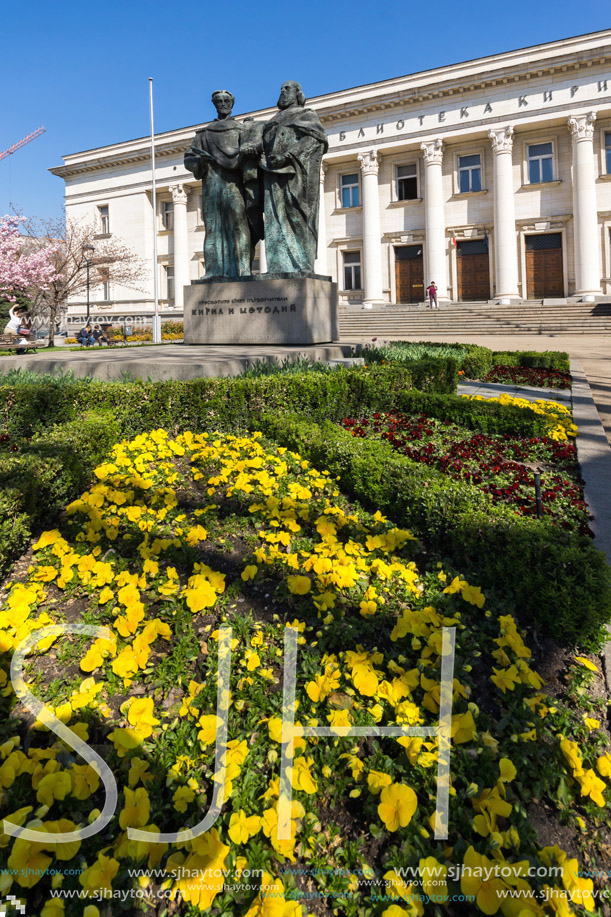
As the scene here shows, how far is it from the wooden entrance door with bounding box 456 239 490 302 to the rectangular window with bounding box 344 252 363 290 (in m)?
6.55

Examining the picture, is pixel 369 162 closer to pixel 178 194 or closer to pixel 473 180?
pixel 473 180

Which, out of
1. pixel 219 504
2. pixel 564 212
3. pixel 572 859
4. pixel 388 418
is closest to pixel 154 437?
pixel 219 504

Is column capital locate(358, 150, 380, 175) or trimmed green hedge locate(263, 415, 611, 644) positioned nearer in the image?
trimmed green hedge locate(263, 415, 611, 644)

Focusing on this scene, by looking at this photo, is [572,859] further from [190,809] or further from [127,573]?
[127,573]

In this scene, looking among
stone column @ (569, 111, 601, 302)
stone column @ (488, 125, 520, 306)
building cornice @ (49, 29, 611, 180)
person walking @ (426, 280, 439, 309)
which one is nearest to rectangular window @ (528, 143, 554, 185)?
stone column @ (488, 125, 520, 306)

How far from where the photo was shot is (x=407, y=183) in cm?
3466

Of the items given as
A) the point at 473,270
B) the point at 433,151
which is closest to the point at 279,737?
the point at 473,270

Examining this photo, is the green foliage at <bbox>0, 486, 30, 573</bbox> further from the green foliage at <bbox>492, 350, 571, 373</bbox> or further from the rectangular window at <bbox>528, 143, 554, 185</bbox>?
the rectangular window at <bbox>528, 143, 554, 185</bbox>

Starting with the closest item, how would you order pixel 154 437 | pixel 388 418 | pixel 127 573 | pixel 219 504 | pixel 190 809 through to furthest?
pixel 190 809 < pixel 127 573 < pixel 219 504 < pixel 154 437 < pixel 388 418

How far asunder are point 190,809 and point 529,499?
9.77 ft

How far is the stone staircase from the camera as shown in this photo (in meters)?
24.2

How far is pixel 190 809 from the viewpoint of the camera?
1.65m

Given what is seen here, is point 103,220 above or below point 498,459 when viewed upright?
above

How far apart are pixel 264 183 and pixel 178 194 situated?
1350 inches
